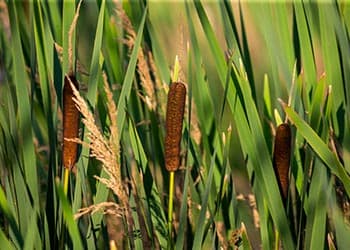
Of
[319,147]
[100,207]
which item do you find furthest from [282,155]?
[100,207]

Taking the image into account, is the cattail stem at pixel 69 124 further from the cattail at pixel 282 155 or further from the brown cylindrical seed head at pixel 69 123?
the cattail at pixel 282 155

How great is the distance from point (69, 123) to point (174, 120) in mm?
137

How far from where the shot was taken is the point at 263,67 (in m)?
2.63

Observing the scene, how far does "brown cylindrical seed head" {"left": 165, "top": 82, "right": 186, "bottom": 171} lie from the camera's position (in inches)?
42.6

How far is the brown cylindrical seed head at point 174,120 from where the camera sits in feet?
3.55

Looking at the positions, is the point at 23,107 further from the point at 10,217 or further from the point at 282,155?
the point at 282,155

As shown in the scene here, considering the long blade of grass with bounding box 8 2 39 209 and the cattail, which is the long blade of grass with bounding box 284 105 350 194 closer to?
the cattail

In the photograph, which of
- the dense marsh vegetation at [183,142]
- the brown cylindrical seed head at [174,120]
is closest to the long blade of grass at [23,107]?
the dense marsh vegetation at [183,142]

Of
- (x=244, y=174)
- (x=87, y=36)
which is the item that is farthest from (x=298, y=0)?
(x=244, y=174)

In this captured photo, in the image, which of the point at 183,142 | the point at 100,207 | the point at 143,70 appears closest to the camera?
the point at 100,207

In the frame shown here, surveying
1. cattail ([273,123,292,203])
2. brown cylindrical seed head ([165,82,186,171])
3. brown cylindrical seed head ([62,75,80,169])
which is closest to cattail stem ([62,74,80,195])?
brown cylindrical seed head ([62,75,80,169])

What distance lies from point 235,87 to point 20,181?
0.33m

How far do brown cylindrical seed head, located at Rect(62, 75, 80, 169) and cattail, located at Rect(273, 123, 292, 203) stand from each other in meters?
0.27

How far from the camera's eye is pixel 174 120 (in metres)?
1.09
